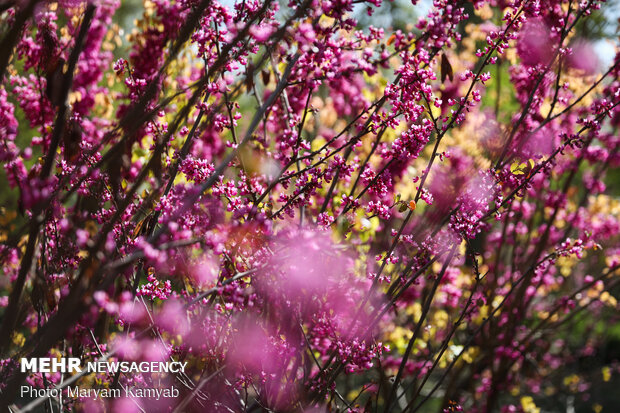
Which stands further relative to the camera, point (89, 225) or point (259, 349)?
point (259, 349)

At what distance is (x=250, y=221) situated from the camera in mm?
1967

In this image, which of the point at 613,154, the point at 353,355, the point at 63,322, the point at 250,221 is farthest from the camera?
the point at 613,154

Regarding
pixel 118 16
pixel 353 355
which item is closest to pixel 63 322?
pixel 353 355

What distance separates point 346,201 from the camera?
7.81 ft

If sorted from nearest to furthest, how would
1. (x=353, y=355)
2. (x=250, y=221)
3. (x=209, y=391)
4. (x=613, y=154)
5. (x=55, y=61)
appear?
(x=250, y=221) → (x=55, y=61) → (x=353, y=355) → (x=209, y=391) → (x=613, y=154)

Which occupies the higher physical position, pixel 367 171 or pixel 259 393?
pixel 367 171

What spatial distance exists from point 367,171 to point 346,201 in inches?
7.5

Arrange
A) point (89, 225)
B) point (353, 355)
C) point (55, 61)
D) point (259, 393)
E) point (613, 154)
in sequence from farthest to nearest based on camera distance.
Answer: point (613, 154) → point (259, 393) → point (353, 355) → point (55, 61) → point (89, 225)

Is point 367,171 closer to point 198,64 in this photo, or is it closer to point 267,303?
point 267,303

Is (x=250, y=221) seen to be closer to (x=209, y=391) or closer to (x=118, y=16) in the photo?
(x=209, y=391)

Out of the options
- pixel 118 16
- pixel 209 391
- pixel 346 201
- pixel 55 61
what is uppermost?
pixel 118 16

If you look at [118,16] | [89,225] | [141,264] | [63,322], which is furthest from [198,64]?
[118,16]

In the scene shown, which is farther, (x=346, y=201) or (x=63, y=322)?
(x=346, y=201)

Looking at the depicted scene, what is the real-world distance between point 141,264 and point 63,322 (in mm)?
954
